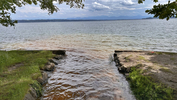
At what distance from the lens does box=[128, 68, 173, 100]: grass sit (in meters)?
5.75

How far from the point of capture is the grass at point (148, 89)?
5.75m

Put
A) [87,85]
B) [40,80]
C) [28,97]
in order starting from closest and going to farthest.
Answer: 1. [28,97]
2. [40,80]
3. [87,85]

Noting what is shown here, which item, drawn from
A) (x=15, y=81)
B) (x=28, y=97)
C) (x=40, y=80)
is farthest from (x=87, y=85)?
(x=15, y=81)

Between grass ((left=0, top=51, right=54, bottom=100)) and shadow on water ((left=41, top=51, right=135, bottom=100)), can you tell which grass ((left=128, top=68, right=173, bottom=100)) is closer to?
shadow on water ((left=41, top=51, right=135, bottom=100))

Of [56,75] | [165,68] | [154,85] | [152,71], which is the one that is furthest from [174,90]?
[56,75]

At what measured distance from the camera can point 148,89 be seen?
6324 mm

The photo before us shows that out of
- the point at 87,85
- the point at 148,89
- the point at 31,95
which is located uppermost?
the point at 148,89

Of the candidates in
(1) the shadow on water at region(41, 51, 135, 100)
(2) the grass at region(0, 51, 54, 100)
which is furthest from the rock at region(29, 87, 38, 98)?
(1) the shadow on water at region(41, 51, 135, 100)

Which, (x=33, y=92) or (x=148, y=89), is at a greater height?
(x=148, y=89)

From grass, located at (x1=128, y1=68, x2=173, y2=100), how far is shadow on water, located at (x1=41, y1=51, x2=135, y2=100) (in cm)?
47

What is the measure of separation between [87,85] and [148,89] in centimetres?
380

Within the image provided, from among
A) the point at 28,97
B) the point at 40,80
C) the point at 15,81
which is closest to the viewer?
the point at 28,97

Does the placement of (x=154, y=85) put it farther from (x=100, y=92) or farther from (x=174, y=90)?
(x=100, y=92)

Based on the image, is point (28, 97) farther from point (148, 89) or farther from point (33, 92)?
point (148, 89)
